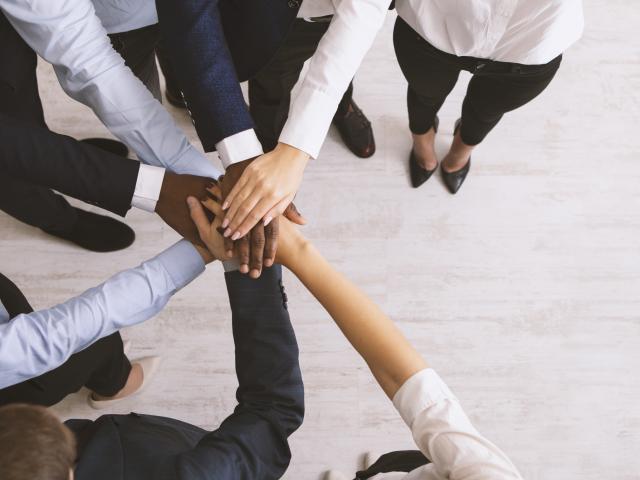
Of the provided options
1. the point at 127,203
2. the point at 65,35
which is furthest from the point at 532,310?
the point at 65,35

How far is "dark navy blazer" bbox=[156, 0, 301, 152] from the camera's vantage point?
1.25m

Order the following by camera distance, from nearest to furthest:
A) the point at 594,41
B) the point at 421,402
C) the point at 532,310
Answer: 1. the point at 421,402
2. the point at 532,310
3. the point at 594,41

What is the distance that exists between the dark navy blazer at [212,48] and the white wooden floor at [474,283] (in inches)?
31.3

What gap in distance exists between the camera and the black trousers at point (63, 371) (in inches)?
Answer: 53.3

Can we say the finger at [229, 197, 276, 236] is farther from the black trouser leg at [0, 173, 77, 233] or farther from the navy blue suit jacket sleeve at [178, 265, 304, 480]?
the black trouser leg at [0, 173, 77, 233]

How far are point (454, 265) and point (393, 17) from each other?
101cm

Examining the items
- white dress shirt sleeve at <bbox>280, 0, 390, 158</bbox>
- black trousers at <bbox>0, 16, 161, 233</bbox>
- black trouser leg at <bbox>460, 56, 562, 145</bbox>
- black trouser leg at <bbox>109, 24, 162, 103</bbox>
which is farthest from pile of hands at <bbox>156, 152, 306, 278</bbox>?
black trouser leg at <bbox>460, 56, 562, 145</bbox>

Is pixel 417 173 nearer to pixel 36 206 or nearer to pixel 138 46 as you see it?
pixel 138 46

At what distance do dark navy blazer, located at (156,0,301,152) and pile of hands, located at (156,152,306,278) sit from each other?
0.10 metres

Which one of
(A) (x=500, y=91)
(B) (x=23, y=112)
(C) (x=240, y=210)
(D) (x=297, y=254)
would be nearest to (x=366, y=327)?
(D) (x=297, y=254)

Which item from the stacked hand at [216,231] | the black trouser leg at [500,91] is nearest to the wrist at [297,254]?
the stacked hand at [216,231]

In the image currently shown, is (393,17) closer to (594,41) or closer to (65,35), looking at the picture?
(594,41)

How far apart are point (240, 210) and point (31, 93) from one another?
2.14 feet

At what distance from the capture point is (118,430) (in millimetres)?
1060
